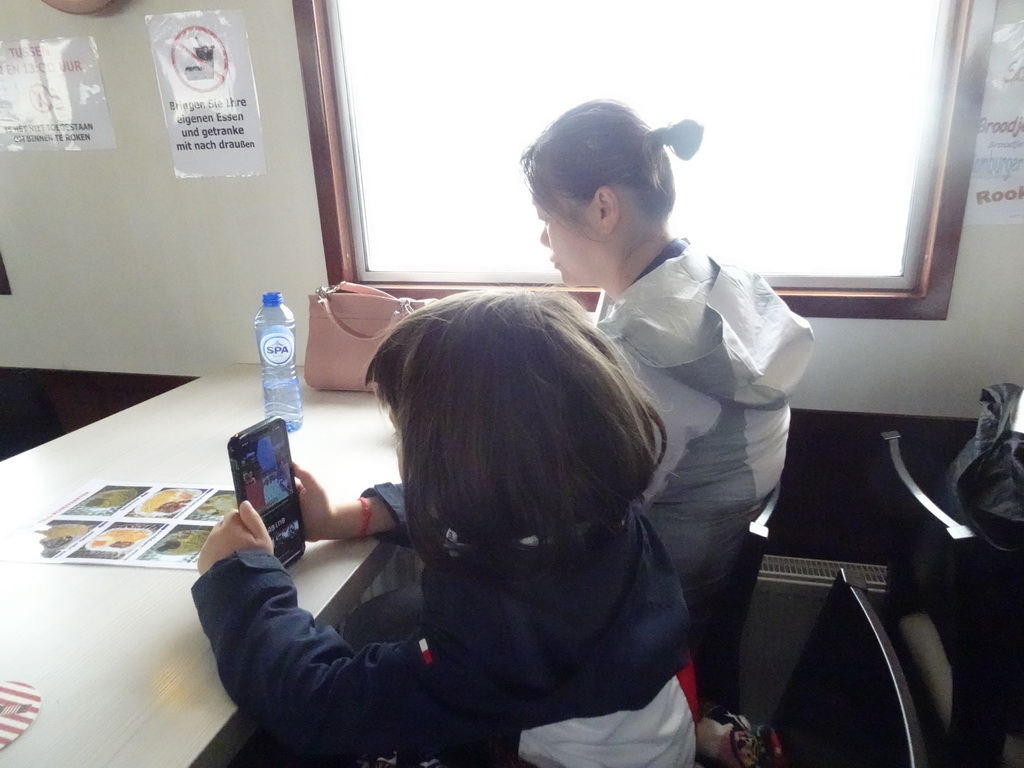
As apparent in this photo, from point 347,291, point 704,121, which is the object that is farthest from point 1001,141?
point 347,291

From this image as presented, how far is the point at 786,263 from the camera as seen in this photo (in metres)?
1.48

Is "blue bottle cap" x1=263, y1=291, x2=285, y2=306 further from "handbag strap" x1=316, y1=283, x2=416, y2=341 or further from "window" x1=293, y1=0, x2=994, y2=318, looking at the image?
"window" x1=293, y1=0, x2=994, y2=318

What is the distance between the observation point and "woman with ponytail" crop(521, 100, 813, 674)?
2.82 ft

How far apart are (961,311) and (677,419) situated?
835 millimetres

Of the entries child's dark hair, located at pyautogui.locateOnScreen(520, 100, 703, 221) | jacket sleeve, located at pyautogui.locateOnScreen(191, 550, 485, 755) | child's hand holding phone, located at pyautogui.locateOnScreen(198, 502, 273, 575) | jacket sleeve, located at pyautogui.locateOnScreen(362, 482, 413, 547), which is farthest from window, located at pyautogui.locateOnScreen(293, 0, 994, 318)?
jacket sleeve, located at pyautogui.locateOnScreen(191, 550, 485, 755)

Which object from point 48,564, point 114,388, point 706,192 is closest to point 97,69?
point 114,388

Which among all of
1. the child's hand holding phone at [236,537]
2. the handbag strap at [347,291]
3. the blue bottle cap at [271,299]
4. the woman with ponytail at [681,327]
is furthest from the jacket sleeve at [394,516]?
the handbag strap at [347,291]

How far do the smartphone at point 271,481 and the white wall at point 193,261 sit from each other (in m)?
0.95

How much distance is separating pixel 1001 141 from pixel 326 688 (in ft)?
4.76

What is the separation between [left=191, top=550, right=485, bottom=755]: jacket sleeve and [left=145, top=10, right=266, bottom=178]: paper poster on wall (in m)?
1.29

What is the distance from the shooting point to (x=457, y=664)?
60cm

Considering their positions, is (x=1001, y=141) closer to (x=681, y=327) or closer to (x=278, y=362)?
(x=681, y=327)

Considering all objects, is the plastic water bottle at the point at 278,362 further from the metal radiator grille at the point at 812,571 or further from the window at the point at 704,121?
the metal radiator grille at the point at 812,571

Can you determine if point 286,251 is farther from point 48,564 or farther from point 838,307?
point 838,307
